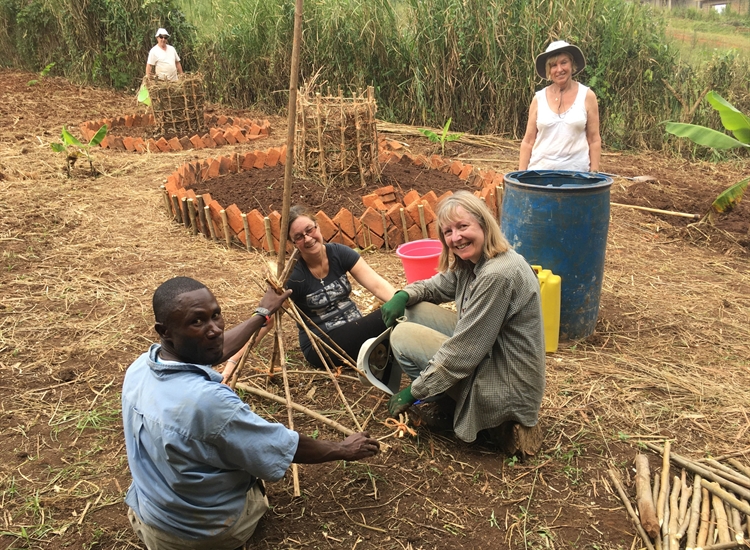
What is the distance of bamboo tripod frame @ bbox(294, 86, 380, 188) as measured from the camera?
5.82m

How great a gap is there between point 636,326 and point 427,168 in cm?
339

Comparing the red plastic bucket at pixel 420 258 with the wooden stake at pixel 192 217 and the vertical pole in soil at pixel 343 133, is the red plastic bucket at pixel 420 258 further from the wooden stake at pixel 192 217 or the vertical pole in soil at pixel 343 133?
the wooden stake at pixel 192 217

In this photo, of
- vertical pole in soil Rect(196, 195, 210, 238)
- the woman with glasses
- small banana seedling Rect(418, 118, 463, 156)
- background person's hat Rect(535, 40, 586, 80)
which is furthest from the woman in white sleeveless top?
small banana seedling Rect(418, 118, 463, 156)

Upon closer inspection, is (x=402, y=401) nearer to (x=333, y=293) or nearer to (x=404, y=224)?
(x=333, y=293)

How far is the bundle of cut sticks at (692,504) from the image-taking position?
7.83ft

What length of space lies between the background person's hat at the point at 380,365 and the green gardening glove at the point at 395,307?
8 centimetres

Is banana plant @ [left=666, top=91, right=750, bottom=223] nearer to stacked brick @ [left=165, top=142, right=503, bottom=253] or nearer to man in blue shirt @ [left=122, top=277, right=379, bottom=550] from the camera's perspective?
stacked brick @ [left=165, top=142, right=503, bottom=253]

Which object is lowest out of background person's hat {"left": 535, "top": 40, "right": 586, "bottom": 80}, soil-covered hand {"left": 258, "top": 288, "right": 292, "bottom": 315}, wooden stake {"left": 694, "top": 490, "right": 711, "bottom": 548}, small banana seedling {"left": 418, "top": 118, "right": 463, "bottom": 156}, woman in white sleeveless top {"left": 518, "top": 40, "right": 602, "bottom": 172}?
wooden stake {"left": 694, "top": 490, "right": 711, "bottom": 548}

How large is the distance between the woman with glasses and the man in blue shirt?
4.47 feet

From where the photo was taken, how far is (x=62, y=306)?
453cm

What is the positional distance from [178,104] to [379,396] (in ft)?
23.9

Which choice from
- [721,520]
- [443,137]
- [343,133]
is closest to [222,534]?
[721,520]

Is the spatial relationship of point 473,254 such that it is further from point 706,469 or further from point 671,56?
point 671,56

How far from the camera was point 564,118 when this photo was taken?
463cm
